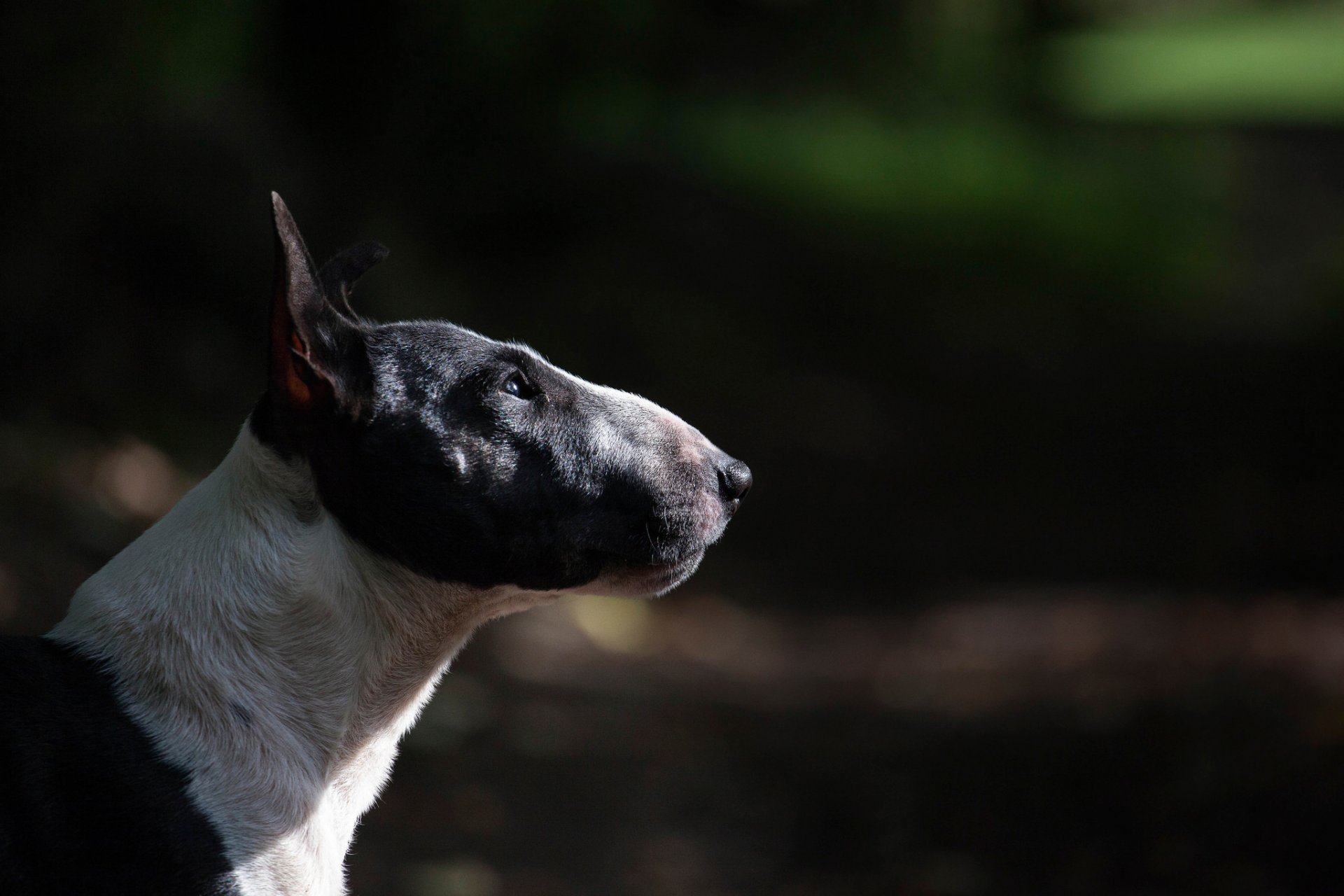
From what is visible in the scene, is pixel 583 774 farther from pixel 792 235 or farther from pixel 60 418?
pixel 792 235

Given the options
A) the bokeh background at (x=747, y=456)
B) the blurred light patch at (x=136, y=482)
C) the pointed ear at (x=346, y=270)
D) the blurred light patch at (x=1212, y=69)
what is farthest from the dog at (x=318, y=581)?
the blurred light patch at (x=1212, y=69)

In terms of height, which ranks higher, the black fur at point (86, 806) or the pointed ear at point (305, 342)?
the pointed ear at point (305, 342)

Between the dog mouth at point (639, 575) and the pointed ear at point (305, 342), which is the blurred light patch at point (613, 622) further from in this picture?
the pointed ear at point (305, 342)

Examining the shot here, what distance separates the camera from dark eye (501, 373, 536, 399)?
9.84 feet

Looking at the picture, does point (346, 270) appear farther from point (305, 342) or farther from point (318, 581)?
point (318, 581)

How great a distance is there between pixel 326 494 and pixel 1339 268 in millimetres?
15597

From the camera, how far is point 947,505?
10211 mm

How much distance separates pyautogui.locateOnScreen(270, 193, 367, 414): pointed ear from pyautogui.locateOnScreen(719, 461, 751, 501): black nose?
86 centimetres

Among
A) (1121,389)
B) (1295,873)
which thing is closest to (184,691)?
(1295,873)

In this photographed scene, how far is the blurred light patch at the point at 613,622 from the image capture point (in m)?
7.94

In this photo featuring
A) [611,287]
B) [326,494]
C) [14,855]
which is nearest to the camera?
[14,855]

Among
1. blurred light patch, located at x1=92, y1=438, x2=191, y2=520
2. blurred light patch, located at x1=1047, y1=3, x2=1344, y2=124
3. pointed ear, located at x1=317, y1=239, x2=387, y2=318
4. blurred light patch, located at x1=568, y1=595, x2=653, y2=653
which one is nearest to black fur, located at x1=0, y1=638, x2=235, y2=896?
pointed ear, located at x1=317, y1=239, x2=387, y2=318

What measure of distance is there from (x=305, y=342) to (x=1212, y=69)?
30.0 meters

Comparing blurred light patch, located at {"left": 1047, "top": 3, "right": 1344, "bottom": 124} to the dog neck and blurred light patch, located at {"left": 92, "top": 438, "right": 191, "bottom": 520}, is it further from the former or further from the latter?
the dog neck
